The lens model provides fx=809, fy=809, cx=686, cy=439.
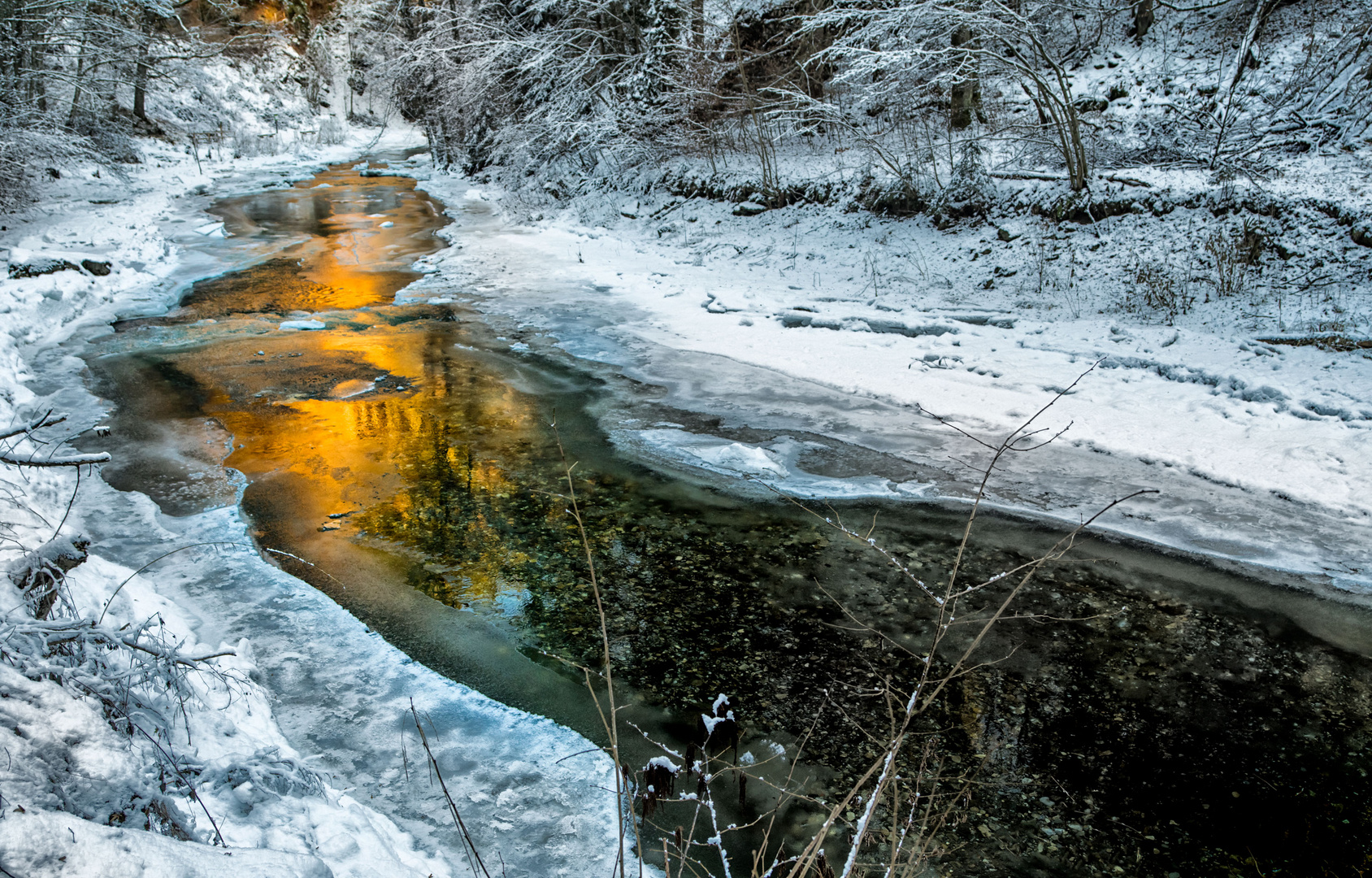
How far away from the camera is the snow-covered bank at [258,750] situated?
1.91 m

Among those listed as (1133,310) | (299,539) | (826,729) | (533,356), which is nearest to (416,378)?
(533,356)

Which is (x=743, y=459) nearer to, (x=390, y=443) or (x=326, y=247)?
(x=390, y=443)

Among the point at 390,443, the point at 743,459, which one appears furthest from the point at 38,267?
the point at 743,459

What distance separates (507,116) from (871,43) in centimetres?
1165

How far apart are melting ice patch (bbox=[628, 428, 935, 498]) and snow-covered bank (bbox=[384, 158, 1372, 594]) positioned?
0.06 metres

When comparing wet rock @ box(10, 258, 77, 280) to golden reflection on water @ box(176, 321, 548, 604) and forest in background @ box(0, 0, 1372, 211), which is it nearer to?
golden reflection on water @ box(176, 321, 548, 604)

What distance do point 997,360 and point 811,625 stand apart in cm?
507

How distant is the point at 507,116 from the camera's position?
21750 mm

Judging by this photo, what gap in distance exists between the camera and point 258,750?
2783 millimetres

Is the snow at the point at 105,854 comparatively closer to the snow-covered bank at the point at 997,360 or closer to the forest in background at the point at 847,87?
the snow-covered bank at the point at 997,360

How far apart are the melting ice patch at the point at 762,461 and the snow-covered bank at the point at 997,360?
0.06 meters

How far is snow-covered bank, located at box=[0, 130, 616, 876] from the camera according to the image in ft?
6.28

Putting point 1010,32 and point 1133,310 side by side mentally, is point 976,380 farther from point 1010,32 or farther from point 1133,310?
point 1010,32

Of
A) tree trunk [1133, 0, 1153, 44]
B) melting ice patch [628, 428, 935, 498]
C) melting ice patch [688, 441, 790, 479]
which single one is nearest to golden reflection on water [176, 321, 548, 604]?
melting ice patch [628, 428, 935, 498]
